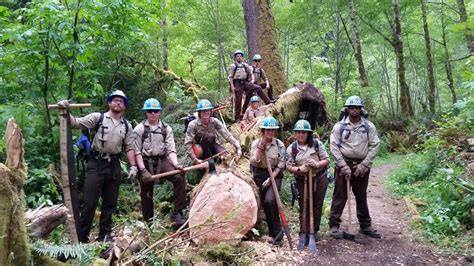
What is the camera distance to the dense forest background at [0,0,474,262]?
664 centimetres

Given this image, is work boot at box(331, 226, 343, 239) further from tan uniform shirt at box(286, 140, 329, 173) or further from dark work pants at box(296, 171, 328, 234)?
tan uniform shirt at box(286, 140, 329, 173)

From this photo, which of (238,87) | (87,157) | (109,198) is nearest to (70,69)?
(87,157)

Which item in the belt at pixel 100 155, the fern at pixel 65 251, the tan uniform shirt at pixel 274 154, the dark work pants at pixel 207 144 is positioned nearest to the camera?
the fern at pixel 65 251

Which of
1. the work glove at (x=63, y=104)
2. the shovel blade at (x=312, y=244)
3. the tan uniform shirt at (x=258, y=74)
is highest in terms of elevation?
the tan uniform shirt at (x=258, y=74)

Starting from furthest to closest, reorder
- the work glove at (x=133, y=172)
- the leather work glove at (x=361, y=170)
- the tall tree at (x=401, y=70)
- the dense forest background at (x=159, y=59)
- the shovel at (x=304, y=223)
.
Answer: the tall tree at (x=401, y=70)
the dense forest background at (x=159, y=59)
the leather work glove at (x=361, y=170)
the shovel at (x=304, y=223)
the work glove at (x=133, y=172)

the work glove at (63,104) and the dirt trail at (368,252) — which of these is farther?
the dirt trail at (368,252)

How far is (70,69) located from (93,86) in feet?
1.97

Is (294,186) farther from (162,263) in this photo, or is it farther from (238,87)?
(238,87)

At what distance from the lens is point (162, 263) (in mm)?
4492

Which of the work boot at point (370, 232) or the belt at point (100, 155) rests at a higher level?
the belt at point (100, 155)

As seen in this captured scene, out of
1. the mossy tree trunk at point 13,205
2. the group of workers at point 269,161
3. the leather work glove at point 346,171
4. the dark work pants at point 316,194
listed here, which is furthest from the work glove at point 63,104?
the leather work glove at point 346,171

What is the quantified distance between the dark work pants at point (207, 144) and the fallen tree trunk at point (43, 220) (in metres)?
3.58

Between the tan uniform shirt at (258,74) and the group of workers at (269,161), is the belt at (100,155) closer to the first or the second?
the group of workers at (269,161)

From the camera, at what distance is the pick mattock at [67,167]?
16.4ft
